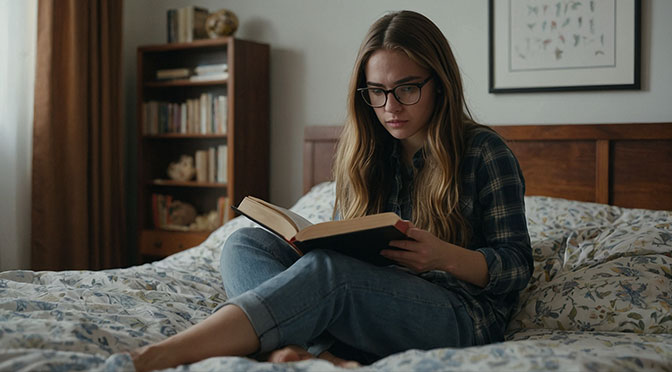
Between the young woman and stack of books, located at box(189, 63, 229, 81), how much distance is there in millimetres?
1479

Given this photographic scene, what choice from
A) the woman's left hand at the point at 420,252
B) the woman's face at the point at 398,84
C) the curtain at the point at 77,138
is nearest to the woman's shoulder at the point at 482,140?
the woman's face at the point at 398,84

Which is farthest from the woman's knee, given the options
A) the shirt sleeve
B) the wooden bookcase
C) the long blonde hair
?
the wooden bookcase

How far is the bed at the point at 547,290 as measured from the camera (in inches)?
41.8

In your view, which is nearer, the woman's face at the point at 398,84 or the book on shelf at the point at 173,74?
the woman's face at the point at 398,84

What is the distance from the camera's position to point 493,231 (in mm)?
1403

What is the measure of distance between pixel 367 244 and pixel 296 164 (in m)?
1.88

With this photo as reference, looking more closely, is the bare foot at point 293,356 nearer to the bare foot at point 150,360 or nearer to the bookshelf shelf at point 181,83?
the bare foot at point 150,360

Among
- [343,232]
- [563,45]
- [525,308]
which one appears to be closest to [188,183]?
[563,45]

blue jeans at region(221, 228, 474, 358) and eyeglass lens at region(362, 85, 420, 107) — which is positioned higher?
eyeglass lens at region(362, 85, 420, 107)

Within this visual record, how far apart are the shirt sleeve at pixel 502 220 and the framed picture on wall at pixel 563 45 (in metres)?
1.13

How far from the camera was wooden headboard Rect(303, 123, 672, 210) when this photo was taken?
222 cm

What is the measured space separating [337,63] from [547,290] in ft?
5.47

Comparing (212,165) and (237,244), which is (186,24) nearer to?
(212,165)

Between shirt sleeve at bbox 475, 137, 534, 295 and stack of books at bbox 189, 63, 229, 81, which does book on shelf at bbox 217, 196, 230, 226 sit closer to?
stack of books at bbox 189, 63, 229, 81
